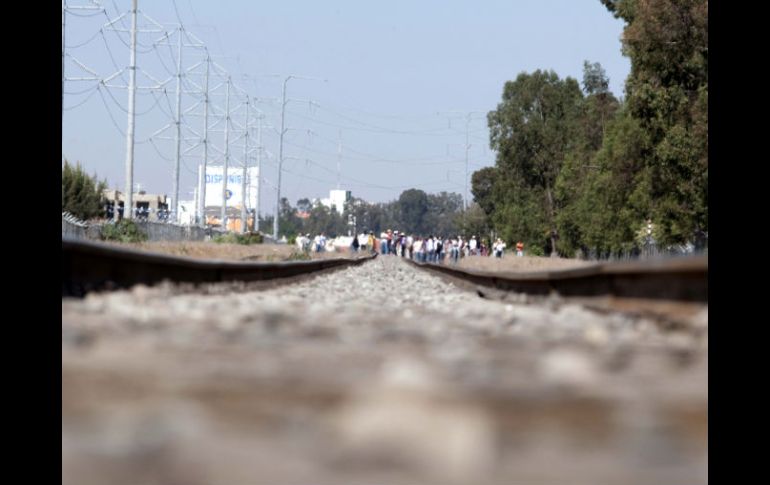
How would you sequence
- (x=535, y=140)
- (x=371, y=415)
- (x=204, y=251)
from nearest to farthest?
(x=371, y=415)
(x=204, y=251)
(x=535, y=140)

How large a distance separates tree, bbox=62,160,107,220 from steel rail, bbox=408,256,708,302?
7179 cm

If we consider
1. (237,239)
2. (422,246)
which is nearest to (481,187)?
(422,246)

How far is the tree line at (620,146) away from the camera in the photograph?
3309cm

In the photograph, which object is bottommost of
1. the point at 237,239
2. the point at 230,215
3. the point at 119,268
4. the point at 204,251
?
the point at 204,251

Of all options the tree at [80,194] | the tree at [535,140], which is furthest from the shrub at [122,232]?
the tree at [535,140]

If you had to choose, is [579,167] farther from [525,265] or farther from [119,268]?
[119,268]

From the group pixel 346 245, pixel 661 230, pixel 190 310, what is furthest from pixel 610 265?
pixel 346 245

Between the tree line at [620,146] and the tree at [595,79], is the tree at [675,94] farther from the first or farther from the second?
the tree at [595,79]

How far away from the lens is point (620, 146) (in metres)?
42.4

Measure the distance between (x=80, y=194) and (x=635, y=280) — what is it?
80.7 meters

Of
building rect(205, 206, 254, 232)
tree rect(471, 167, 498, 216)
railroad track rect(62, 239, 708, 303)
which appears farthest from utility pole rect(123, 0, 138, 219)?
building rect(205, 206, 254, 232)

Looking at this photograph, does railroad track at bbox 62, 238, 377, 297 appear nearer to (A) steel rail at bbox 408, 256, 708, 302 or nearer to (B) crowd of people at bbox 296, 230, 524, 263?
(A) steel rail at bbox 408, 256, 708, 302

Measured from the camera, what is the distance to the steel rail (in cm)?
320
